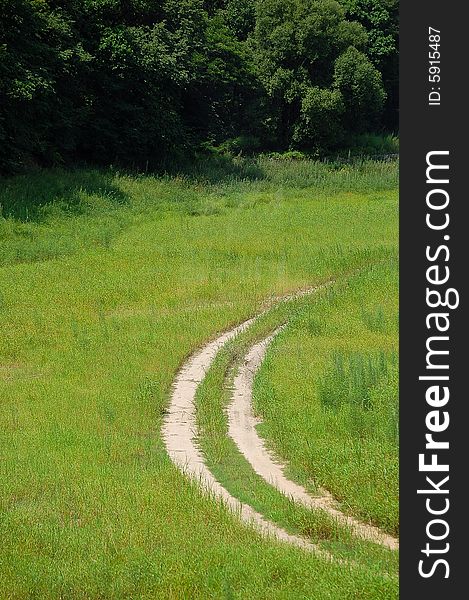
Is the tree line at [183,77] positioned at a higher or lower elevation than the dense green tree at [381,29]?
lower

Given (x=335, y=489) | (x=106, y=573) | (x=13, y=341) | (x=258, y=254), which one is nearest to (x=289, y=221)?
(x=258, y=254)

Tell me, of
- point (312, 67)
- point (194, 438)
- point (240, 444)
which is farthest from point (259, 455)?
point (312, 67)

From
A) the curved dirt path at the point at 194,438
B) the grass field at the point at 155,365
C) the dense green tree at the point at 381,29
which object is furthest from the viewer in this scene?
the dense green tree at the point at 381,29

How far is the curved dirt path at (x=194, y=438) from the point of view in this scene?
25.1 ft

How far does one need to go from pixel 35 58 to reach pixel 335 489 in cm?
1914

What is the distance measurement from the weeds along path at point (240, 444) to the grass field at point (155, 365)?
0.52ft

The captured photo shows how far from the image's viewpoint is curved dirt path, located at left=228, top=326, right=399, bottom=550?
774cm

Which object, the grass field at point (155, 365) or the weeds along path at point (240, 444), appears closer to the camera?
the grass field at point (155, 365)

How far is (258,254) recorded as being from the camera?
20.3 metres

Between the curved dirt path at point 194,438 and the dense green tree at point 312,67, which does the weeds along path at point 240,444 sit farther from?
the dense green tree at point 312,67

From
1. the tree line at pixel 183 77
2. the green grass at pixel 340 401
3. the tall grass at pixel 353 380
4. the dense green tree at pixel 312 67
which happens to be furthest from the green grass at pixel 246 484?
the dense green tree at pixel 312 67

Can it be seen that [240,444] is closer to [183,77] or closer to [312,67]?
[183,77]

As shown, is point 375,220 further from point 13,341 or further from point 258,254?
point 13,341

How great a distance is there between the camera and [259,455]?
956cm
